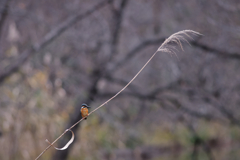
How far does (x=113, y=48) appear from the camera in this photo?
2.71 meters

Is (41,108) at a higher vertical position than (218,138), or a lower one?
higher

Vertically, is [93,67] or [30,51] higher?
[30,51]

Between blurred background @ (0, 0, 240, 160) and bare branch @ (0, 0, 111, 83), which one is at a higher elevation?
bare branch @ (0, 0, 111, 83)

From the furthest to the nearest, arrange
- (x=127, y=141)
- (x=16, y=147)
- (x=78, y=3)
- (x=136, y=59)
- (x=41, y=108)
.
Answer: (x=136, y=59), (x=78, y=3), (x=127, y=141), (x=41, y=108), (x=16, y=147)

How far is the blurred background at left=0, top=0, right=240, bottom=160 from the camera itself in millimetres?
2488

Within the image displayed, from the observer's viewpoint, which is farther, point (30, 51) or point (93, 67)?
point (93, 67)

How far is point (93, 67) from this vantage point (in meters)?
3.11

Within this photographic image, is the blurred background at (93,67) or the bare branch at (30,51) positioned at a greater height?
the bare branch at (30,51)

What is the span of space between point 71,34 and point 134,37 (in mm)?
1148

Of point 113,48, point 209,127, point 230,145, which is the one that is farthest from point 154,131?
point 113,48

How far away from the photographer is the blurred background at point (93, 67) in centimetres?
249

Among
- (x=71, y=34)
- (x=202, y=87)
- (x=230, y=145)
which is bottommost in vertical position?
(x=230, y=145)

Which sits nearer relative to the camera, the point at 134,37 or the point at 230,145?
the point at 134,37

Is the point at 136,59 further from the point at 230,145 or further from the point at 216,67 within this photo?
the point at 230,145
